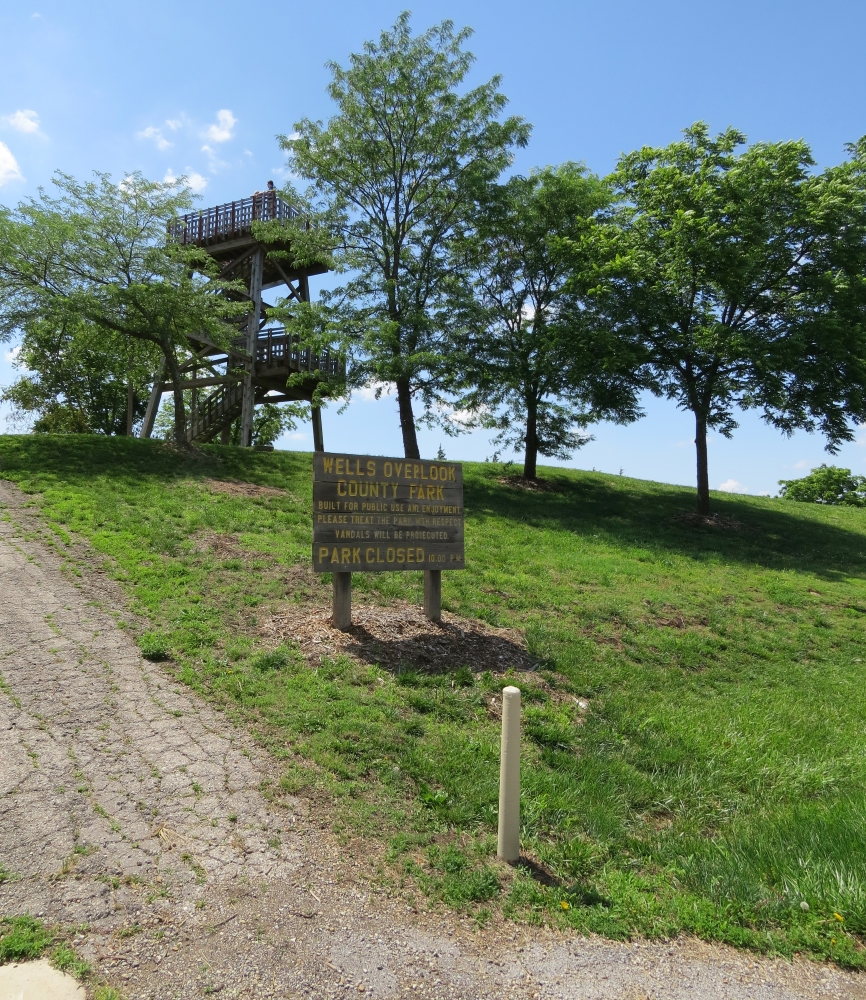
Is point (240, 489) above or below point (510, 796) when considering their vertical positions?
above

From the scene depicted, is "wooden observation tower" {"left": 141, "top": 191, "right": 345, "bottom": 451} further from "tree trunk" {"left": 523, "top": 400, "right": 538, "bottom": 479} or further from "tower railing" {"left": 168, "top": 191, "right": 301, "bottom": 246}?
"tree trunk" {"left": 523, "top": 400, "right": 538, "bottom": 479}

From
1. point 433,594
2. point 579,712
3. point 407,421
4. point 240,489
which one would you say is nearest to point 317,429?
point 407,421

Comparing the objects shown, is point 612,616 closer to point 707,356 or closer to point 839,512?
point 707,356

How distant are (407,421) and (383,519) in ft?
40.1

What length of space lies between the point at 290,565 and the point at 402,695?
4.03 meters

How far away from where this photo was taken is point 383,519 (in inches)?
319

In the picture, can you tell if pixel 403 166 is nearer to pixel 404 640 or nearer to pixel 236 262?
pixel 236 262

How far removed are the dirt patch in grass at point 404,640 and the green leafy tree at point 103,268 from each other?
11.4 metres

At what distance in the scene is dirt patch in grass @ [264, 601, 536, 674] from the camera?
23.6 feet

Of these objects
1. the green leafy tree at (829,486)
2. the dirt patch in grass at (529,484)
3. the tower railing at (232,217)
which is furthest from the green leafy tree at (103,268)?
the green leafy tree at (829,486)

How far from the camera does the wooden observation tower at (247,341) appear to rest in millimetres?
22156

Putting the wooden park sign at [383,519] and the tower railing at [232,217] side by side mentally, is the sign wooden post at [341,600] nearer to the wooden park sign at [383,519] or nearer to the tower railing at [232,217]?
the wooden park sign at [383,519]

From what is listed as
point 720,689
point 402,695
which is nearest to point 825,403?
point 720,689

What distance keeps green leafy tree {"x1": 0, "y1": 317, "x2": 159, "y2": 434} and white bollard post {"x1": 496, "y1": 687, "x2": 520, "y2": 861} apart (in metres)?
16.5
